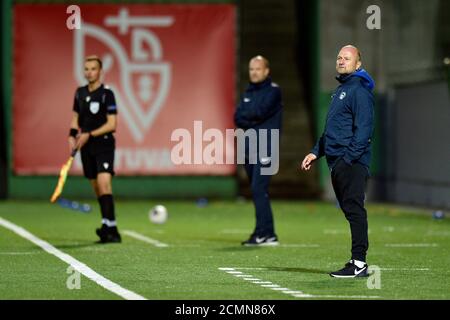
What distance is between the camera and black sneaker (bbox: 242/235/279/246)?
1667 centimetres

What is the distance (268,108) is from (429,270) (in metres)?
4.12

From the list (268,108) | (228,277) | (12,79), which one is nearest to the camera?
(228,277)

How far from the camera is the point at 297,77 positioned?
28297mm

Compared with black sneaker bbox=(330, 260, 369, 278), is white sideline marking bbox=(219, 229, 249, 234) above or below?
below

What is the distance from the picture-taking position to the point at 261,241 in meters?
16.7

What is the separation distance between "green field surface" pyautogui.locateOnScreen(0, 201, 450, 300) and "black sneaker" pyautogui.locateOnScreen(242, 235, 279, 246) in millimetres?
151

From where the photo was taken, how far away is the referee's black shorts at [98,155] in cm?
1653

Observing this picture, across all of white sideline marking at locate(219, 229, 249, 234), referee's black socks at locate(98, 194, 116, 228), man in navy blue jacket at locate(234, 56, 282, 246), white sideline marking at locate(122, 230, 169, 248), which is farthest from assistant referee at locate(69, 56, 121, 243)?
white sideline marking at locate(219, 229, 249, 234)

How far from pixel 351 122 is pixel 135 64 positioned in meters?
15.8

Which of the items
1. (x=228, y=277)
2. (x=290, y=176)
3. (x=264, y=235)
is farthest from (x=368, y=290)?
(x=290, y=176)

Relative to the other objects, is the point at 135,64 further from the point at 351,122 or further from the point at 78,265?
the point at 351,122

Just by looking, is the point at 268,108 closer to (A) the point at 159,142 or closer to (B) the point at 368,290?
(B) the point at 368,290

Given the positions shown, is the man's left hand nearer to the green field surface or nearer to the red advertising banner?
the green field surface

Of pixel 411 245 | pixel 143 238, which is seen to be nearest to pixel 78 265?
pixel 143 238
